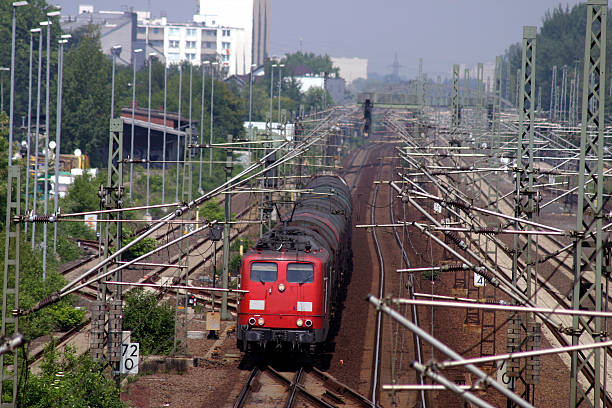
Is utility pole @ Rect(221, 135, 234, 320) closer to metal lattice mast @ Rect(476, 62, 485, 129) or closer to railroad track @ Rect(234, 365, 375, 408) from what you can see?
railroad track @ Rect(234, 365, 375, 408)

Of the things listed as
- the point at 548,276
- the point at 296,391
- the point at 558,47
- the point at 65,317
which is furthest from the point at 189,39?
the point at 296,391

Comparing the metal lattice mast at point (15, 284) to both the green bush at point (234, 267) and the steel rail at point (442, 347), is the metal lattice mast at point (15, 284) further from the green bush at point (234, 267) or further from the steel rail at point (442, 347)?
the green bush at point (234, 267)

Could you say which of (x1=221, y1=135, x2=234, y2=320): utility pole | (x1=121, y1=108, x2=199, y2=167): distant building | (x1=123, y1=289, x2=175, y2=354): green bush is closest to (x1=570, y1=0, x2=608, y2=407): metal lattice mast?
(x1=221, y1=135, x2=234, y2=320): utility pole

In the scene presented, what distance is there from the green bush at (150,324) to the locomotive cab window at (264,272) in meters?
3.86

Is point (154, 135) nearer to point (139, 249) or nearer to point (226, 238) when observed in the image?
point (139, 249)

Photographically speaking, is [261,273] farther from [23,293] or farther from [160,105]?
[160,105]

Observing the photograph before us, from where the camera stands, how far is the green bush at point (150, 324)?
77.5ft

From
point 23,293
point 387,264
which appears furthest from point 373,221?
point 23,293

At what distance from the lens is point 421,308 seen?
103 feet

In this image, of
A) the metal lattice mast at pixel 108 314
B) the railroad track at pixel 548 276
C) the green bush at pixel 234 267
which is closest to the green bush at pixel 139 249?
the green bush at pixel 234 267

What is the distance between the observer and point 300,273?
2103 centimetres

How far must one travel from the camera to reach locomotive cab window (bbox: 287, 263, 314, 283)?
2098cm

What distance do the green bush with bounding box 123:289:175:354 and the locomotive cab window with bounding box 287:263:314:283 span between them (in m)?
4.67

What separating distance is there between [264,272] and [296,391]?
10.2ft
